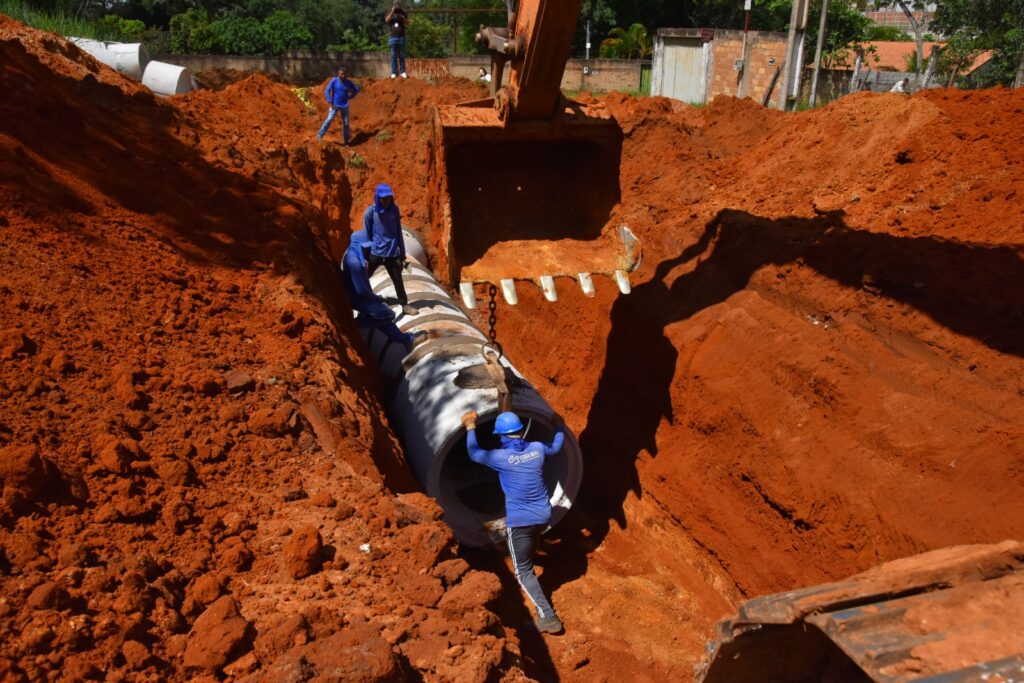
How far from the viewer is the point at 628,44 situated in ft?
102

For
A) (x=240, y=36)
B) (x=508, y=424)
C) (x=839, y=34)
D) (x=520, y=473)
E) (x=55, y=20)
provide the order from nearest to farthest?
(x=508, y=424) → (x=520, y=473) → (x=55, y=20) → (x=839, y=34) → (x=240, y=36)

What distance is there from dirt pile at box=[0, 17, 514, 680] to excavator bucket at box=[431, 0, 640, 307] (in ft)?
5.10

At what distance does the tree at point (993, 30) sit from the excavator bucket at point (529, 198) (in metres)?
13.9

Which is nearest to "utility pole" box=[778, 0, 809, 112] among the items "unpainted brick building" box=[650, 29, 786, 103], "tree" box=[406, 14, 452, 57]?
"unpainted brick building" box=[650, 29, 786, 103]

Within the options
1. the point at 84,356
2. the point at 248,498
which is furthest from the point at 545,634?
the point at 84,356

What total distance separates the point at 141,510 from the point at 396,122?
1426 cm

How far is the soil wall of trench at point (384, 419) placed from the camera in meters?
3.75

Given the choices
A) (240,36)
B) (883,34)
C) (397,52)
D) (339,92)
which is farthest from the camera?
(883,34)

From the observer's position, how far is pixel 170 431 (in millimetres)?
4613

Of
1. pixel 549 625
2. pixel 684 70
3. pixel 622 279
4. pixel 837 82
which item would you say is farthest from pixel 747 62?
pixel 549 625

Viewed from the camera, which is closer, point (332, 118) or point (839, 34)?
point (332, 118)

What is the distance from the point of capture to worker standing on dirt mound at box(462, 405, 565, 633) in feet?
21.6

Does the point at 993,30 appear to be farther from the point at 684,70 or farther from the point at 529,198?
the point at 529,198

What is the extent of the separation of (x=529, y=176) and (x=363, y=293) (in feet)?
7.60
